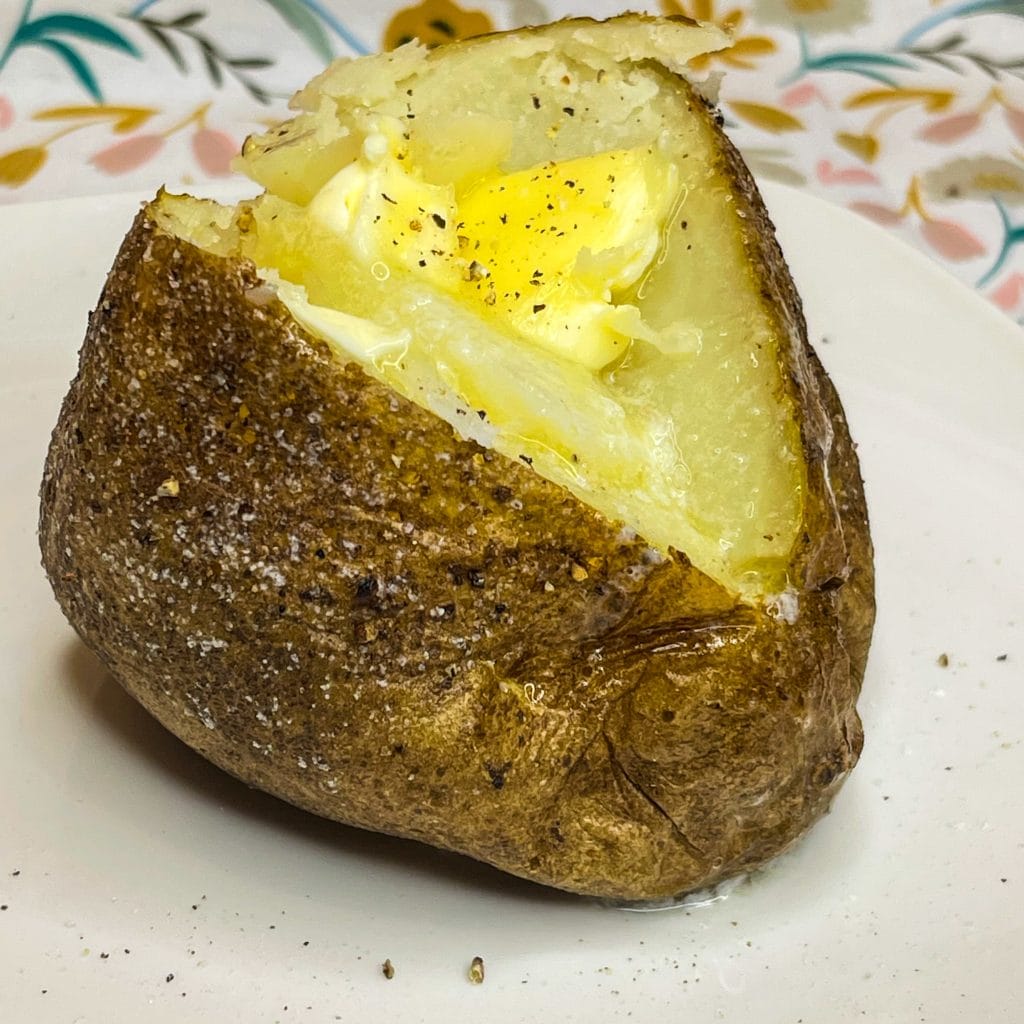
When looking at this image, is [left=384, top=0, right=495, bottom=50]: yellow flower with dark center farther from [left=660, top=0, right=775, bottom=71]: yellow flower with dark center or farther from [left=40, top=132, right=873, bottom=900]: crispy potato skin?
[left=40, top=132, right=873, bottom=900]: crispy potato skin

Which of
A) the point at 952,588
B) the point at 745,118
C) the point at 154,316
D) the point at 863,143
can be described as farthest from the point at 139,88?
the point at 952,588

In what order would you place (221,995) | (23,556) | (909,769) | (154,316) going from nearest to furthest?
(154,316) < (221,995) < (909,769) < (23,556)

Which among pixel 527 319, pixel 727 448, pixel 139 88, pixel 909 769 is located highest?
pixel 527 319

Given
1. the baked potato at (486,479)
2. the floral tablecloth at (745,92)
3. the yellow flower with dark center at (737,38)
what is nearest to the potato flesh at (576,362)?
the baked potato at (486,479)

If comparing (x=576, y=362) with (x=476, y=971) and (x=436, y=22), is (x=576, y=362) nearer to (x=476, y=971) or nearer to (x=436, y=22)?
(x=476, y=971)

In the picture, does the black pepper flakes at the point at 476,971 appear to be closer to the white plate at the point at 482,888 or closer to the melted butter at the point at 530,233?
the white plate at the point at 482,888

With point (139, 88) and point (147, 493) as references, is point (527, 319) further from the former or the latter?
point (139, 88)
